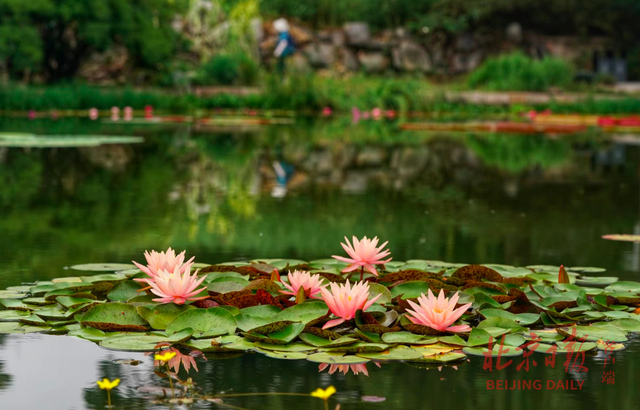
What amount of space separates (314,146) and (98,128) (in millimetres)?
4154

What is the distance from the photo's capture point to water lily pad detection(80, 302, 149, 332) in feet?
11.8

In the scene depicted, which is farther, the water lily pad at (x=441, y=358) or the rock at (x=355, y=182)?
the rock at (x=355, y=182)

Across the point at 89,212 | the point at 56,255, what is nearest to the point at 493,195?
the point at 89,212

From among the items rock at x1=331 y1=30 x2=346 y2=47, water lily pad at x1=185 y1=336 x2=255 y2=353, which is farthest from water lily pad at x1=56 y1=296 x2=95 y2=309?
rock at x1=331 y1=30 x2=346 y2=47

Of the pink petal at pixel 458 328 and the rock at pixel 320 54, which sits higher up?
the rock at pixel 320 54

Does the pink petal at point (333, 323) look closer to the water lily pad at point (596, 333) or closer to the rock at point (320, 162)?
the water lily pad at point (596, 333)

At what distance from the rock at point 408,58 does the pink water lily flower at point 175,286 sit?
25146 millimetres

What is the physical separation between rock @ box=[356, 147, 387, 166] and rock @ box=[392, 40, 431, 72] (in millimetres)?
15805

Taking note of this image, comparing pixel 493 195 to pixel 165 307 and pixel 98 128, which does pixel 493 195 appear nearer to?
pixel 165 307

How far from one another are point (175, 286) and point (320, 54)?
2463cm

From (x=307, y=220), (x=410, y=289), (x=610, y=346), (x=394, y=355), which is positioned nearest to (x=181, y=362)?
(x=394, y=355)

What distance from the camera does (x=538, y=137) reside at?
15.5 m

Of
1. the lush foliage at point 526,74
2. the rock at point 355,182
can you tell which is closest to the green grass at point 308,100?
the lush foliage at point 526,74

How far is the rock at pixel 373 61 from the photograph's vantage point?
28.2m
